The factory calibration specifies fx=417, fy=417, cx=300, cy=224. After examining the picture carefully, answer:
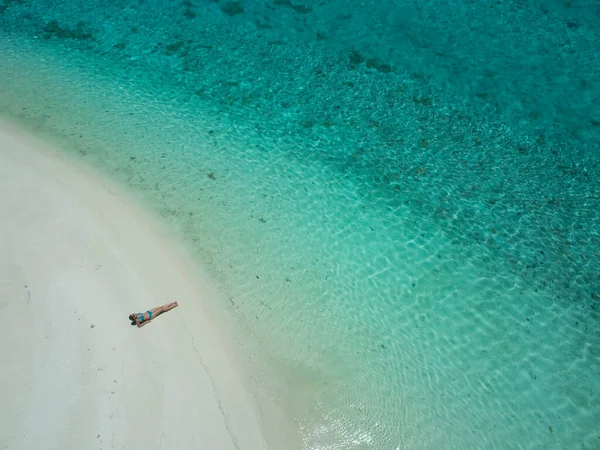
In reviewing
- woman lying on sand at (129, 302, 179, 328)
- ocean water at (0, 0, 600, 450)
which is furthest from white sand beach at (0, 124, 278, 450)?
ocean water at (0, 0, 600, 450)

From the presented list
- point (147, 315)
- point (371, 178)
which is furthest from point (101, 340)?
point (371, 178)

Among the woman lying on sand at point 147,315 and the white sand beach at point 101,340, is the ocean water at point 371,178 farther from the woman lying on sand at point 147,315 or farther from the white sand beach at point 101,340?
the woman lying on sand at point 147,315

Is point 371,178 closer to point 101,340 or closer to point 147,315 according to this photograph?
point 147,315

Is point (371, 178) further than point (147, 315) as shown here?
Yes

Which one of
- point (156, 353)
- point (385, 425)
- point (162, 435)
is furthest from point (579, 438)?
point (156, 353)

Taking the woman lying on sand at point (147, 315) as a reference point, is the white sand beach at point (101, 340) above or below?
below

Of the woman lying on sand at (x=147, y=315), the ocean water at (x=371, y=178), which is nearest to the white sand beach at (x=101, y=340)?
the woman lying on sand at (x=147, y=315)
